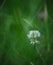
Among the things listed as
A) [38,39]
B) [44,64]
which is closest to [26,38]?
[38,39]

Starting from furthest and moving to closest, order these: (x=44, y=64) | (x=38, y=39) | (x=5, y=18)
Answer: (x=5, y=18)
(x=38, y=39)
(x=44, y=64)

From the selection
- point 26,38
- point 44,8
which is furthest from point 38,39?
point 44,8

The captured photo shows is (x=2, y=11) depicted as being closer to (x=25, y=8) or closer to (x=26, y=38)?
(x=25, y=8)

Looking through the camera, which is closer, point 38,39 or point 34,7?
point 38,39

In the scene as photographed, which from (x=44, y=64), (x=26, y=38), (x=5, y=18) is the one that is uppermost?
(x=5, y=18)

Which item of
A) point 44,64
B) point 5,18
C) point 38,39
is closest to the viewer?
point 44,64

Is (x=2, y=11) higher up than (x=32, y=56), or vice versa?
(x=2, y=11)
